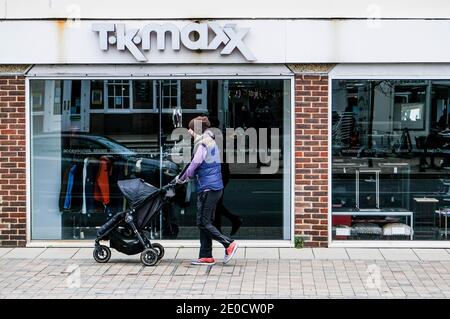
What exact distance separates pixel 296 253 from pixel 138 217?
231 centimetres

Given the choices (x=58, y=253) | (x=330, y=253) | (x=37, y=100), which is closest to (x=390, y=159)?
(x=330, y=253)

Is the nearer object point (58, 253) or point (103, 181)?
point (58, 253)

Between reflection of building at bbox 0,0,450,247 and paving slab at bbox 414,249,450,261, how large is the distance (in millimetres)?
205

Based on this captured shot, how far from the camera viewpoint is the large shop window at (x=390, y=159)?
39.0ft

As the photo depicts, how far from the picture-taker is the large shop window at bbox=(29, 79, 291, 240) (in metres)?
12.0

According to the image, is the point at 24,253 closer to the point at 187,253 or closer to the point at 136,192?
the point at 136,192

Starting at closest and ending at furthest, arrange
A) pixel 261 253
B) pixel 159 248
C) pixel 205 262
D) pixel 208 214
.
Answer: pixel 208 214, pixel 205 262, pixel 159 248, pixel 261 253

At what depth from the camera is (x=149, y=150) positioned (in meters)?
12.1

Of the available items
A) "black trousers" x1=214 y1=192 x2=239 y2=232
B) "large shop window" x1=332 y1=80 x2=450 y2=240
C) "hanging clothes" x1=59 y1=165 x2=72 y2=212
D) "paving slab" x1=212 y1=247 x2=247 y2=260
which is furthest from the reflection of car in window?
"large shop window" x1=332 y1=80 x2=450 y2=240

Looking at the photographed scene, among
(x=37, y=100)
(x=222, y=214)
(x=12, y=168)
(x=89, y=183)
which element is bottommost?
(x=222, y=214)

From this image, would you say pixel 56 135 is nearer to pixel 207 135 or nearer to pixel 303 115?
pixel 207 135

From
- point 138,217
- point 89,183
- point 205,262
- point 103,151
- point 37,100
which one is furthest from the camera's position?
point 89,183

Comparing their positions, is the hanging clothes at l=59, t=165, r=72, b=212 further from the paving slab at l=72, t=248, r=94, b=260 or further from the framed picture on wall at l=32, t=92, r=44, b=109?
the framed picture on wall at l=32, t=92, r=44, b=109

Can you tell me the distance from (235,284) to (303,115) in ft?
9.79
